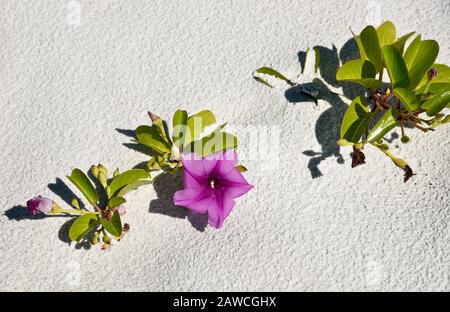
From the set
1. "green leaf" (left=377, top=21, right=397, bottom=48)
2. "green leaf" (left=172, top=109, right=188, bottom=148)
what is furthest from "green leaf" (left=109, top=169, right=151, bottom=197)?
"green leaf" (left=377, top=21, right=397, bottom=48)

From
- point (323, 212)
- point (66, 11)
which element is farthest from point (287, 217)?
point (66, 11)

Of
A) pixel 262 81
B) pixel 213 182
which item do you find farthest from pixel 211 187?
pixel 262 81

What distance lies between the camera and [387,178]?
4.42 ft

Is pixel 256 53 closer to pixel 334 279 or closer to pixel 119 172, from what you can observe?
pixel 119 172

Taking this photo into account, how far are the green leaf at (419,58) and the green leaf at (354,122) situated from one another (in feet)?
0.42

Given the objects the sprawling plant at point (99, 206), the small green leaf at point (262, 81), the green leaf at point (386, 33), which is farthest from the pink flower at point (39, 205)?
the green leaf at point (386, 33)

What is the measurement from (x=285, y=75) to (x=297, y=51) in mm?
81

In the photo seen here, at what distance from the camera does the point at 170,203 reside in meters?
1.32

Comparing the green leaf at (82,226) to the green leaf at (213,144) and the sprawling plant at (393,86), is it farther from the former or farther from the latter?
the sprawling plant at (393,86)

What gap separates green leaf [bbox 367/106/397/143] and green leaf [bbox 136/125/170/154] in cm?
47

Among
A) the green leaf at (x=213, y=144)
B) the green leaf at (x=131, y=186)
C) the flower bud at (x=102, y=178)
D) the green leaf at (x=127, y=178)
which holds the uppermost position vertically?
the green leaf at (x=213, y=144)

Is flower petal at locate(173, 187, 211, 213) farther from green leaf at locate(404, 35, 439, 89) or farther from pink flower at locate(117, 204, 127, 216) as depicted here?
green leaf at locate(404, 35, 439, 89)

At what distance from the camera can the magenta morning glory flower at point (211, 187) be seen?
1.22 meters
